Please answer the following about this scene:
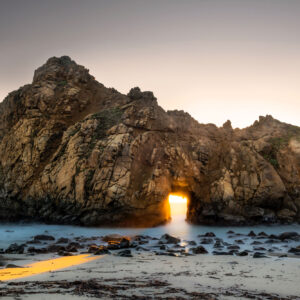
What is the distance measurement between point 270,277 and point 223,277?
1.56 meters

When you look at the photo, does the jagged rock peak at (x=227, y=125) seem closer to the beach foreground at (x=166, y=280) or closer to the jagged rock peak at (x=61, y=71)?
the jagged rock peak at (x=61, y=71)

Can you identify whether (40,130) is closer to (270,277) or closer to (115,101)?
(115,101)

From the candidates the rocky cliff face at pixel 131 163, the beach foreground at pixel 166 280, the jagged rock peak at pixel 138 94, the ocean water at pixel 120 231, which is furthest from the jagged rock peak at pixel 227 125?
the beach foreground at pixel 166 280

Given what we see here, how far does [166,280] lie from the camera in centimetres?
855

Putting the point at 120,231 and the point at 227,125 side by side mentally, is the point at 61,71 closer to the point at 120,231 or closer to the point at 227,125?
the point at 227,125

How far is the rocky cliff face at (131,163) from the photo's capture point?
2872cm

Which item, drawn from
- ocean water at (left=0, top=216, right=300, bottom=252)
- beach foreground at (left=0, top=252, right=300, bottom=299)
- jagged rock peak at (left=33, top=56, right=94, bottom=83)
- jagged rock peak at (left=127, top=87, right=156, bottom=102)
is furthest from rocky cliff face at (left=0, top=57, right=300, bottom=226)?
beach foreground at (left=0, top=252, right=300, bottom=299)

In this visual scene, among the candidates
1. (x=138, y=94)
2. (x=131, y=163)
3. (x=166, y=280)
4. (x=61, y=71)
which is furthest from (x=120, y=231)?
(x=61, y=71)

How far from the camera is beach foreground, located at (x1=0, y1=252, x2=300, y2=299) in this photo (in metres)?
6.57

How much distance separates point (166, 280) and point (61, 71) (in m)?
35.2

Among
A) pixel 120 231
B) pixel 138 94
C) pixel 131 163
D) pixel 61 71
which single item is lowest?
pixel 120 231

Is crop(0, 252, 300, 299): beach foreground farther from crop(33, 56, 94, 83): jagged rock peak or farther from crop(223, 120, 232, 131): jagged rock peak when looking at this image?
crop(33, 56, 94, 83): jagged rock peak

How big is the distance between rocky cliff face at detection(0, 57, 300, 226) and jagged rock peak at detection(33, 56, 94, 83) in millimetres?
739

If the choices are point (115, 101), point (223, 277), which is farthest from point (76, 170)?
point (223, 277)
